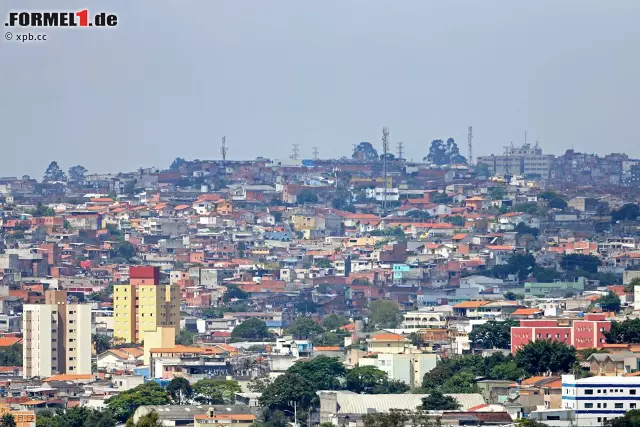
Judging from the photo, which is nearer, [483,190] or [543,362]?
[543,362]

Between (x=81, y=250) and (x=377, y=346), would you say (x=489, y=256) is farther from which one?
(x=377, y=346)

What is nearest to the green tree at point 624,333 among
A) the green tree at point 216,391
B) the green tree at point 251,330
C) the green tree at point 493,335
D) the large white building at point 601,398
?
the green tree at point 493,335

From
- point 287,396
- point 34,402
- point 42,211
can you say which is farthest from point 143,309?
point 42,211

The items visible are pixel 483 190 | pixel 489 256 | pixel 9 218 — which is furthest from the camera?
pixel 483 190

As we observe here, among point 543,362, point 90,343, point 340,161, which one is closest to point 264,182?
point 340,161

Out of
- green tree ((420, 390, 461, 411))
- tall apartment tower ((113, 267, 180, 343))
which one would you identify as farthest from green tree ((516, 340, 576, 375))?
tall apartment tower ((113, 267, 180, 343))

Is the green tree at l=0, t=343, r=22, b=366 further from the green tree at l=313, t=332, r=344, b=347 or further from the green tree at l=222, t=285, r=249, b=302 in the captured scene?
the green tree at l=222, t=285, r=249, b=302
